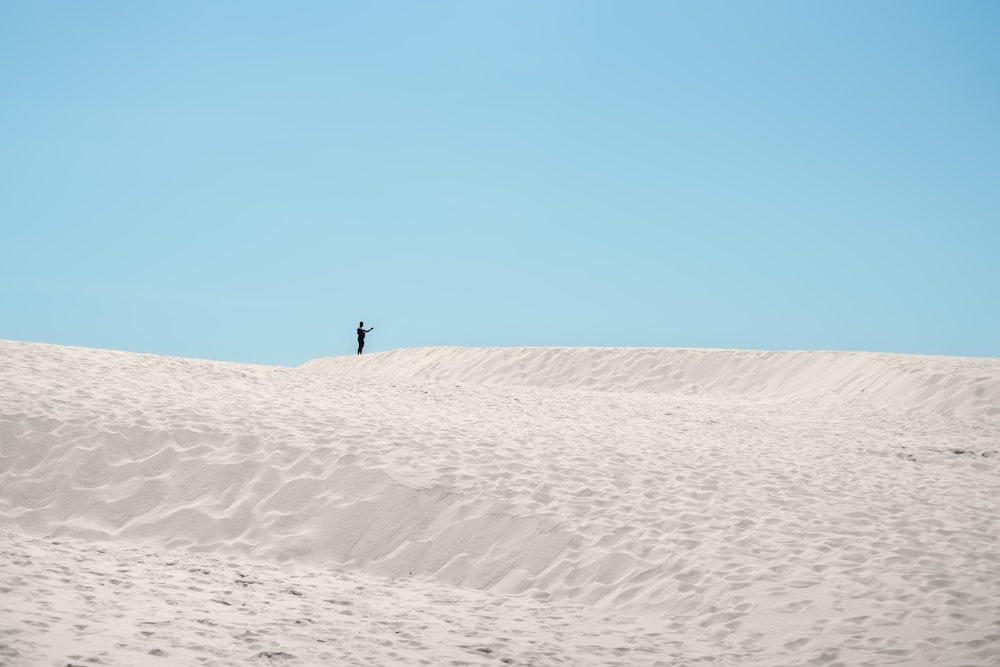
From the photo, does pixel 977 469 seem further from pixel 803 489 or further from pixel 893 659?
pixel 893 659

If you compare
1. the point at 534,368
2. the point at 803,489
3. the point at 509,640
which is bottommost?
the point at 509,640

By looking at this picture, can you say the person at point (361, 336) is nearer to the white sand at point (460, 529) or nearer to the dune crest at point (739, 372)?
the dune crest at point (739, 372)

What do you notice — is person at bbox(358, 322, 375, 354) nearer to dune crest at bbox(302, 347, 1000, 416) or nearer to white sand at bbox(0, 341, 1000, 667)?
dune crest at bbox(302, 347, 1000, 416)

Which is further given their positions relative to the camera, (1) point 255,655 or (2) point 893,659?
(2) point 893,659

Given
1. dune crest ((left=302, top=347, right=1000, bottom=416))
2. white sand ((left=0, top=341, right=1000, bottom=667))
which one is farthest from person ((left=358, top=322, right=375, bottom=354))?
white sand ((left=0, top=341, right=1000, bottom=667))

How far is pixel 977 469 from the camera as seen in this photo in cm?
1310

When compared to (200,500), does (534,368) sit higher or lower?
higher

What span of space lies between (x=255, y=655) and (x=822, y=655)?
15.1 feet

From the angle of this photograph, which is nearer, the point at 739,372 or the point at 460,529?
the point at 460,529

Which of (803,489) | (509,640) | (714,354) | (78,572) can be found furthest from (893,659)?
(714,354)

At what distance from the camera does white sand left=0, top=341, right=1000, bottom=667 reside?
700cm

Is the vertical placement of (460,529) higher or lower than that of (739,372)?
lower

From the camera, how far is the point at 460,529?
399 inches

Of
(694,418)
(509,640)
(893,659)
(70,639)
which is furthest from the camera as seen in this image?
(694,418)
